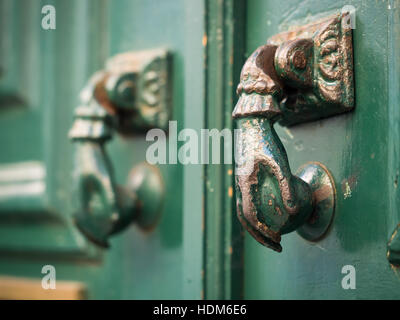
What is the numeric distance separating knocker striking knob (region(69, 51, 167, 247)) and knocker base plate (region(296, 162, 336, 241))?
0.63ft

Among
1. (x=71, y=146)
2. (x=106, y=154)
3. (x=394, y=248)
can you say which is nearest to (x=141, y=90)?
(x=106, y=154)

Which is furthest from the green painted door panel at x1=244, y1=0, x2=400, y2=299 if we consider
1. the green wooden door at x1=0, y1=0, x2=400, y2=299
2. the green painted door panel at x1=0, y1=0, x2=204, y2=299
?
the green painted door panel at x1=0, y1=0, x2=204, y2=299

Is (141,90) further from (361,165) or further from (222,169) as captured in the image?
(361,165)

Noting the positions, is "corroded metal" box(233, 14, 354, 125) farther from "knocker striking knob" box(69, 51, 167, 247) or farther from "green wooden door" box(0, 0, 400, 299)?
"knocker striking knob" box(69, 51, 167, 247)

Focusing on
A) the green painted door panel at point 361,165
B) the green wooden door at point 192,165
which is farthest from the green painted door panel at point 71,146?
the green painted door panel at point 361,165

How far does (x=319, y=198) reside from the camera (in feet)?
1.56

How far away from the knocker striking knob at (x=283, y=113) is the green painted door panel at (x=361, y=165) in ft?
0.03

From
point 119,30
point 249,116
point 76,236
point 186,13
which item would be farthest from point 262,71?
point 76,236

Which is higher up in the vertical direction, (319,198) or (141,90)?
(141,90)

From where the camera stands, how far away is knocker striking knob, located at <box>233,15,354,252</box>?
435 millimetres

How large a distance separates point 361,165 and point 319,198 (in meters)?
0.04

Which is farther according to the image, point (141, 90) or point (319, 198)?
point (141, 90)

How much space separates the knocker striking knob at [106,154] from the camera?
0.62m

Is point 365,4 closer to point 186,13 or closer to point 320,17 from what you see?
point 320,17
